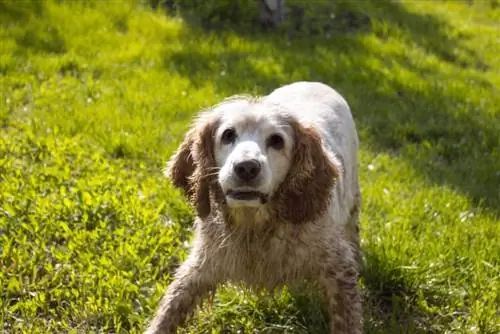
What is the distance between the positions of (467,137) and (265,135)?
12.0 feet

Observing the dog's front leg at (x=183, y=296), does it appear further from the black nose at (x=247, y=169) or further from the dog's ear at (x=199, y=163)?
the black nose at (x=247, y=169)

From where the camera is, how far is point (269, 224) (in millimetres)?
3316

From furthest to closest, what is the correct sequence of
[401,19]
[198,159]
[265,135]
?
1. [401,19]
2. [198,159]
3. [265,135]

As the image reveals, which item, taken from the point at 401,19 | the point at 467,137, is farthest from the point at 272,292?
the point at 401,19

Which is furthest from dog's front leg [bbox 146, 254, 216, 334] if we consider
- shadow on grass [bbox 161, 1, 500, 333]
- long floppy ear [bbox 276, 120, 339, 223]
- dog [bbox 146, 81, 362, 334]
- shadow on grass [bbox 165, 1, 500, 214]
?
shadow on grass [bbox 165, 1, 500, 214]

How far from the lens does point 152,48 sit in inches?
293

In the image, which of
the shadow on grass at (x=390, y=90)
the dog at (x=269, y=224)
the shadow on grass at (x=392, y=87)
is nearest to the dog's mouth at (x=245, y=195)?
the dog at (x=269, y=224)

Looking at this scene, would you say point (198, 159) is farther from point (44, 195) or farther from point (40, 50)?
point (40, 50)

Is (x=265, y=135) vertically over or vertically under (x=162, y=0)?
over

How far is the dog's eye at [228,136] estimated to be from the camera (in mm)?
3219

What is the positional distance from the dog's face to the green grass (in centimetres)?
82

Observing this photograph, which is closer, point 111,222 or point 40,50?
point 111,222

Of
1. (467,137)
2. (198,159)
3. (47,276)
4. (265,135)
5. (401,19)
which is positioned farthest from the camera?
(401,19)

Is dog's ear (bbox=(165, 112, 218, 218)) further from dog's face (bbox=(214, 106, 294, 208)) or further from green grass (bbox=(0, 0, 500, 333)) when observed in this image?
green grass (bbox=(0, 0, 500, 333))
